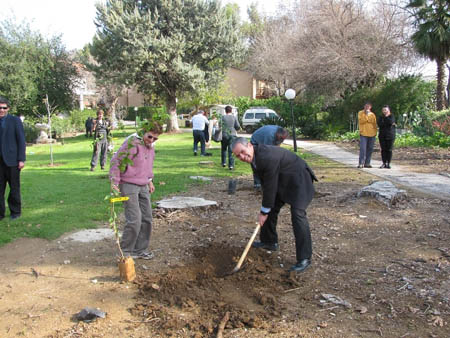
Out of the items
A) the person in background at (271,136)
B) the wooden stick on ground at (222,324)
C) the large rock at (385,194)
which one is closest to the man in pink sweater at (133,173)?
the wooden stick on ground at (222,324)

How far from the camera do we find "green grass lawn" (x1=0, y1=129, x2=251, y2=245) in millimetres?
5777

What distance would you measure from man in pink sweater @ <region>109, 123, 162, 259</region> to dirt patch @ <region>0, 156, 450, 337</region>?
1.46 feet

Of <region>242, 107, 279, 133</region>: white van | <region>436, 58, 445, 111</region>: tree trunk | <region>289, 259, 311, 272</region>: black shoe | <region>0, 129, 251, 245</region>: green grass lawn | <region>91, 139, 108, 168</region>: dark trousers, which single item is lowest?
<region>289, 259, 311, 272</region>: black shoe

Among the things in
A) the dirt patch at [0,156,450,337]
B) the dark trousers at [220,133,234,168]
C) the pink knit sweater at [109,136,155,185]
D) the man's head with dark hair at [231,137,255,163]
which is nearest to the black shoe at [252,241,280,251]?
the dirt patch at [0,156,450,337]

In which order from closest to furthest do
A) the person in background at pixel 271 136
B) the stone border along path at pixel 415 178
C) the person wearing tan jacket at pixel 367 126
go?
the person in background at pixel 271 136
the stone border along path at pixel 415 178
the person wearing tan jacket at pixel 367 126

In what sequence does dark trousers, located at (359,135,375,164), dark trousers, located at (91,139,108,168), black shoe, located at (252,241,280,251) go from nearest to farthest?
black shoe, located at (252,241,280,251) < dark trousers, located at (359,135,375,164) < dark trousers, located at (91,139,108,168)

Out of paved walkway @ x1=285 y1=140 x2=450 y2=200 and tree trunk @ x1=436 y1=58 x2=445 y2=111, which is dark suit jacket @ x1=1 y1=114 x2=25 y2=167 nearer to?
paved walkway @ x1=285 y1=140 x2=450 y2=200

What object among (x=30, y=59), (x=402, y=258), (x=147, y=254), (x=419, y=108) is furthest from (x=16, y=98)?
(x=402, y=258)

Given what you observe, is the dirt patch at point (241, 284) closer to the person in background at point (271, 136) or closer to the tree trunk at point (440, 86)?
the person in background at point (271, 136)

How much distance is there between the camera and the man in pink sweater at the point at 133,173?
4078 mm

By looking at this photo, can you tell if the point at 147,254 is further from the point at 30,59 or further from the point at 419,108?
the point at 30,59

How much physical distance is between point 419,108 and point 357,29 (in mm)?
6822

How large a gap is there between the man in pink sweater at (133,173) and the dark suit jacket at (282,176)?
1.11m

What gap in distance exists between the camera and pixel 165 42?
25.2 m
